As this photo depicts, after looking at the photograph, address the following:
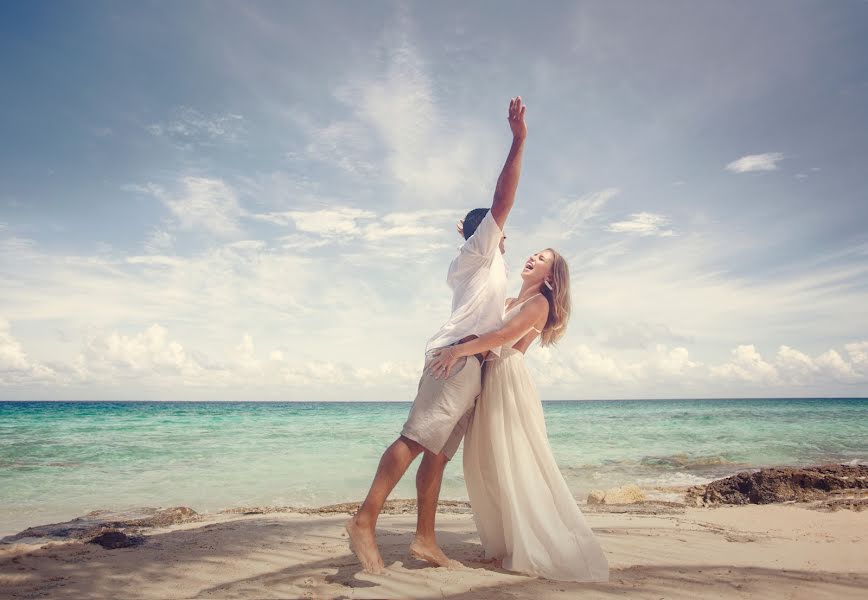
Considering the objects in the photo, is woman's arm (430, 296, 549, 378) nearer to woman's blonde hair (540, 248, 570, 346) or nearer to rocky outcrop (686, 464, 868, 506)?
woman's blonde hair (540, 248, 570, 346)

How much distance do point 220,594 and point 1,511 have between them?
6.08 meters

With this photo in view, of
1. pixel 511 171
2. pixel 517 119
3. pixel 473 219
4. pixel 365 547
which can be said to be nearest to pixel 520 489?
pixel 365 547

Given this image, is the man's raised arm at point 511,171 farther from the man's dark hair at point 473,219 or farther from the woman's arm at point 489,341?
the woman's arm at point 489,341

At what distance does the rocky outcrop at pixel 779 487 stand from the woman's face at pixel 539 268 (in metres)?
5.43

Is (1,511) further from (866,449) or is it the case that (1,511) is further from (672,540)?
(866,449)

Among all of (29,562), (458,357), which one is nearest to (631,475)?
(458,357)

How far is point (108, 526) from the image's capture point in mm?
5410

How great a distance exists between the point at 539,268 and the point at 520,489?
1385mm

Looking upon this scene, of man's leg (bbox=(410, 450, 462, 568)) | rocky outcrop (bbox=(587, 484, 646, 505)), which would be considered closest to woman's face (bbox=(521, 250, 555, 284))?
man's leg (bbox=(410, 450, 462, 568))

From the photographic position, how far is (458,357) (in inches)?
122

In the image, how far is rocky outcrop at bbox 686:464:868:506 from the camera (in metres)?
7.08

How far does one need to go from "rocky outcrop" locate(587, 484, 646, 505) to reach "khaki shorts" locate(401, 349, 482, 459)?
4872 mm

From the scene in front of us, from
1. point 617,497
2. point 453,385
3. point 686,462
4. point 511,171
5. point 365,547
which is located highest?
point 511,171

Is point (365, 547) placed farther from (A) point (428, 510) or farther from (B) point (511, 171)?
(B) point (511, 171)
